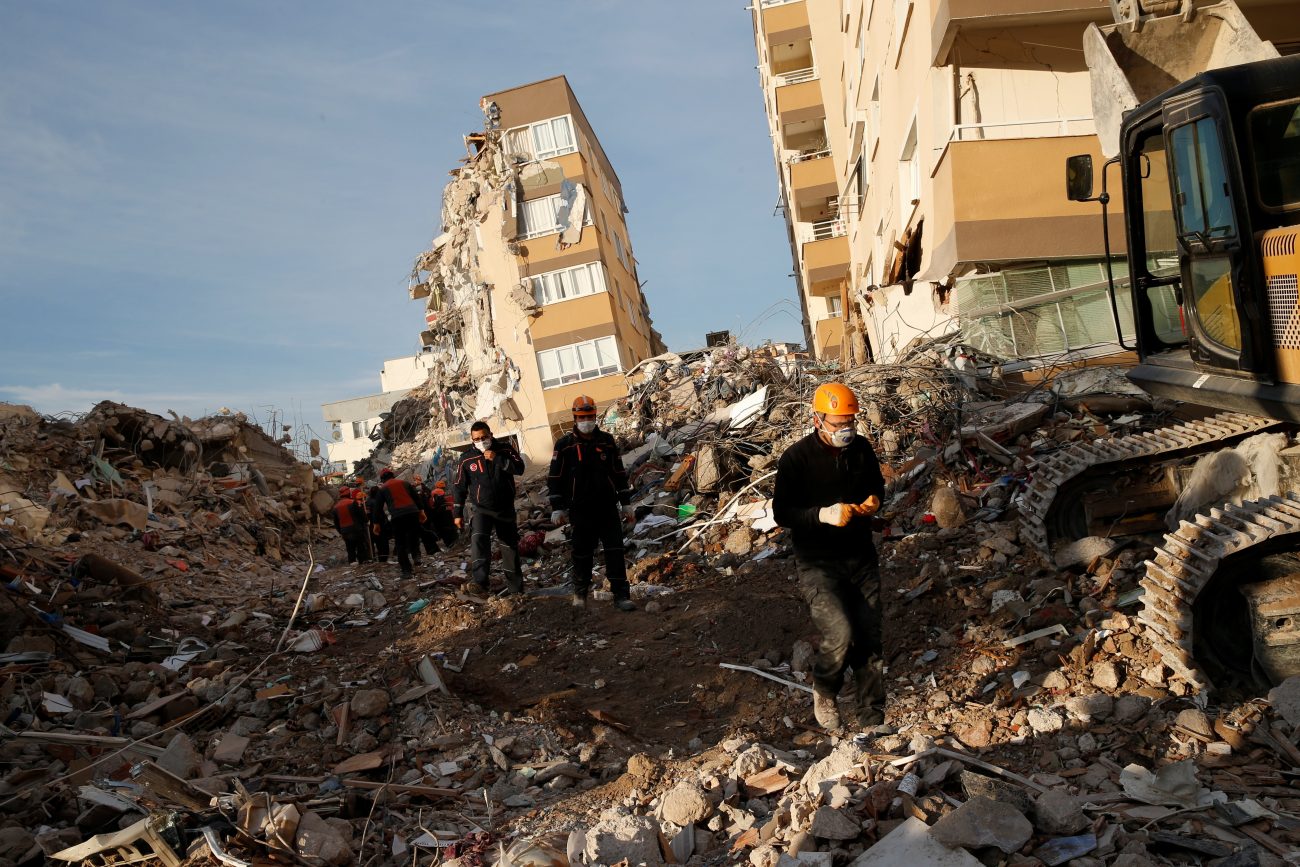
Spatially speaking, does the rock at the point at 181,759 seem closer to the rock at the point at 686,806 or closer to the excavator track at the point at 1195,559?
the rock at the point at 686,806

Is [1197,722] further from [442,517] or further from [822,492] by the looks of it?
[442,517]

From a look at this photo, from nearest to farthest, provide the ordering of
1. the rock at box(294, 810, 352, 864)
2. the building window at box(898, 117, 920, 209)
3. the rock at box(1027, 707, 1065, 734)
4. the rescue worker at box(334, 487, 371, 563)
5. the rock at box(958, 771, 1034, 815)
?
1. the rock at box(958, 771, 1034, 815)
2. the rock at box(294, 810, 352, 864)
3. the rock at box(1027, 707, 1065, 734)
4. the building window at box(898, 117, 920, 209)
5. the rescue worker at box(334, 487, 371, 563)

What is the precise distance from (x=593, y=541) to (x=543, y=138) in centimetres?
2576

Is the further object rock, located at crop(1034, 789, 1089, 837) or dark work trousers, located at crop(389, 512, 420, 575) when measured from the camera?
dark work trousers, located at crop(389, 512, 420, 575)

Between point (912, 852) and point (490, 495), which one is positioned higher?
point (490, 495)

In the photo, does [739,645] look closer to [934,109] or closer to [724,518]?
[724,518]

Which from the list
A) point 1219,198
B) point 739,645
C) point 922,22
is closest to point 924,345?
point 922,22

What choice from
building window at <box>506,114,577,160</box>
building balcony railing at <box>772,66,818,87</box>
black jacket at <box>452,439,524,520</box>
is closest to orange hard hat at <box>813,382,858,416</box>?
black jacket at <box>452,439,524,520</box>

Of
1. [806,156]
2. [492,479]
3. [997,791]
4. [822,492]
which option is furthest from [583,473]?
[806,156]

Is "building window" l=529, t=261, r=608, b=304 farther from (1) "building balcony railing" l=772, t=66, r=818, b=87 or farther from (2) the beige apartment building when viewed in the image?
(2) the beige apartment building

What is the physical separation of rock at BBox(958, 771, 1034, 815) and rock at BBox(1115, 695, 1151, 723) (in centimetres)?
100

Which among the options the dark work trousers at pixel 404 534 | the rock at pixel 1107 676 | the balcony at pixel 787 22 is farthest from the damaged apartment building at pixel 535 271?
the rock at pixel 1107 676

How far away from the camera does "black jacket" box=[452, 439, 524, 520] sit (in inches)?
361

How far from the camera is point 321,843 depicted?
4117 millimetres
